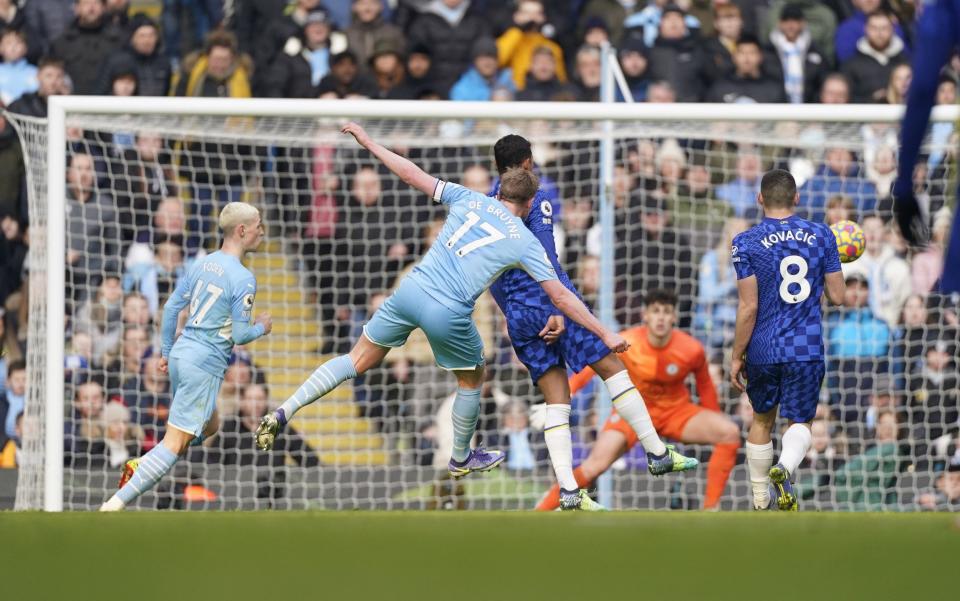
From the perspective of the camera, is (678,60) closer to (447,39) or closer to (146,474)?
(447,39)

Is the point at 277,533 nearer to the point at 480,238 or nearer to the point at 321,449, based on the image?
the point at 480,238

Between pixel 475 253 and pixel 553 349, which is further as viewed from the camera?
pixel 553 349

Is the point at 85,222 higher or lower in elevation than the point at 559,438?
higher

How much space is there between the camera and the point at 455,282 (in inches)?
293

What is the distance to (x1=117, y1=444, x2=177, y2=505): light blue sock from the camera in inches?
313

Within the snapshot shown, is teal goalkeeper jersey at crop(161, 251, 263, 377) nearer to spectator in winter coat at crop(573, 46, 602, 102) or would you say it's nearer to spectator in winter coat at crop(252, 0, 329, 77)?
spectator in winter coat at crop(252, 0, 329, 77)

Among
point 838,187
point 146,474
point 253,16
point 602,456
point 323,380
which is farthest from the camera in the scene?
point 253,16

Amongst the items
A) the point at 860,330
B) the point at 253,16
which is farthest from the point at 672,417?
the point at 253,16

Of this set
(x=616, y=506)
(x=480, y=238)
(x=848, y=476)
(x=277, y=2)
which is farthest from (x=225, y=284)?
(x=277, y=2)

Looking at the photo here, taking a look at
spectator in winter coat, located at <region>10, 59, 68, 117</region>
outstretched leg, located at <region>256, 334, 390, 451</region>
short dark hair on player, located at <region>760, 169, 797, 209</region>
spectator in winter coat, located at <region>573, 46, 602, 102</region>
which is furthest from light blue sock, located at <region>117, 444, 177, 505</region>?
spectator in winter coat, located at <region>573, 46, 602, 102</region>

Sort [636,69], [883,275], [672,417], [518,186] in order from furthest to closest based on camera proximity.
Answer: [636,69]
[883,275]
[672,417]
[518,186]

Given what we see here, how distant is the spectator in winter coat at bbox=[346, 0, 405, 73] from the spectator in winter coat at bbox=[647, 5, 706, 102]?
2.18m

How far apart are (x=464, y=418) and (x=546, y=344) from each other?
59 centimetres

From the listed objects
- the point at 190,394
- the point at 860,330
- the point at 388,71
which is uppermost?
the point at 388,71
